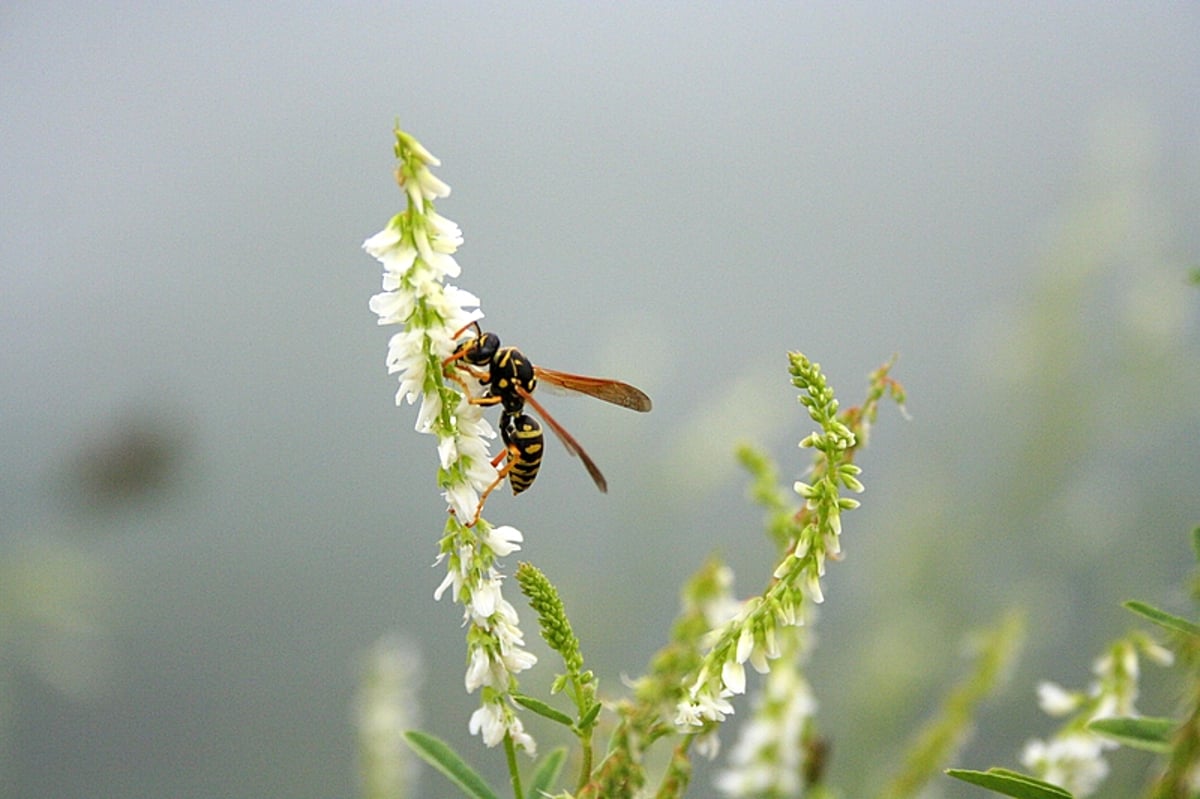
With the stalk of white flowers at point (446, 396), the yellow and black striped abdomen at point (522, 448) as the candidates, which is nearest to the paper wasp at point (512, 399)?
the yellow and black striped abdomen at point (522, 448)

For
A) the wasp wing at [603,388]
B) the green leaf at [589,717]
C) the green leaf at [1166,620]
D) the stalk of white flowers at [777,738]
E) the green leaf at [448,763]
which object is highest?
the wasp wing at [603,388]

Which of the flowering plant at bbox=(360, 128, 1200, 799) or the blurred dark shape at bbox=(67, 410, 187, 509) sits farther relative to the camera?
the blurred dark shape at bbox=(67, 410, 187, 509)

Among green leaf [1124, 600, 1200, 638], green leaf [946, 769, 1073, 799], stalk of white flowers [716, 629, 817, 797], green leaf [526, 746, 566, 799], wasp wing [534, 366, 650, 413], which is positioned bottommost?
green leaf [526, 746, 566, 799]

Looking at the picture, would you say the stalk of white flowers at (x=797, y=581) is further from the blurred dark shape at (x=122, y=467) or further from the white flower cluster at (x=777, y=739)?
the blurred dark shape at (x=122, y=467)

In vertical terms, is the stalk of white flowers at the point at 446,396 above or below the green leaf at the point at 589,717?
above

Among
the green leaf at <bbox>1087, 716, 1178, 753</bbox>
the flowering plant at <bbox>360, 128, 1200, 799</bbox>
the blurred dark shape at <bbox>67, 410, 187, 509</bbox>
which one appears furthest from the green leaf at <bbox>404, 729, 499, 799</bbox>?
the blurred dark shape at <bbox>67, 410, 187, 509</bbox>

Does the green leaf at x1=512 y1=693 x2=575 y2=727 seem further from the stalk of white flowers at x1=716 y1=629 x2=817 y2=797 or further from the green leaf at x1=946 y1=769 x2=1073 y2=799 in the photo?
the stalk of white flowers at x1=716 y1=629 x2=817 y2=797

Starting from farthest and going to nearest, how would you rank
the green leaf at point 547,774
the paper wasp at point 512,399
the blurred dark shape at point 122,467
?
the blurred dark shape at point 122,467
the paper wasp at point 512,399
the green leaf at point 547,774
